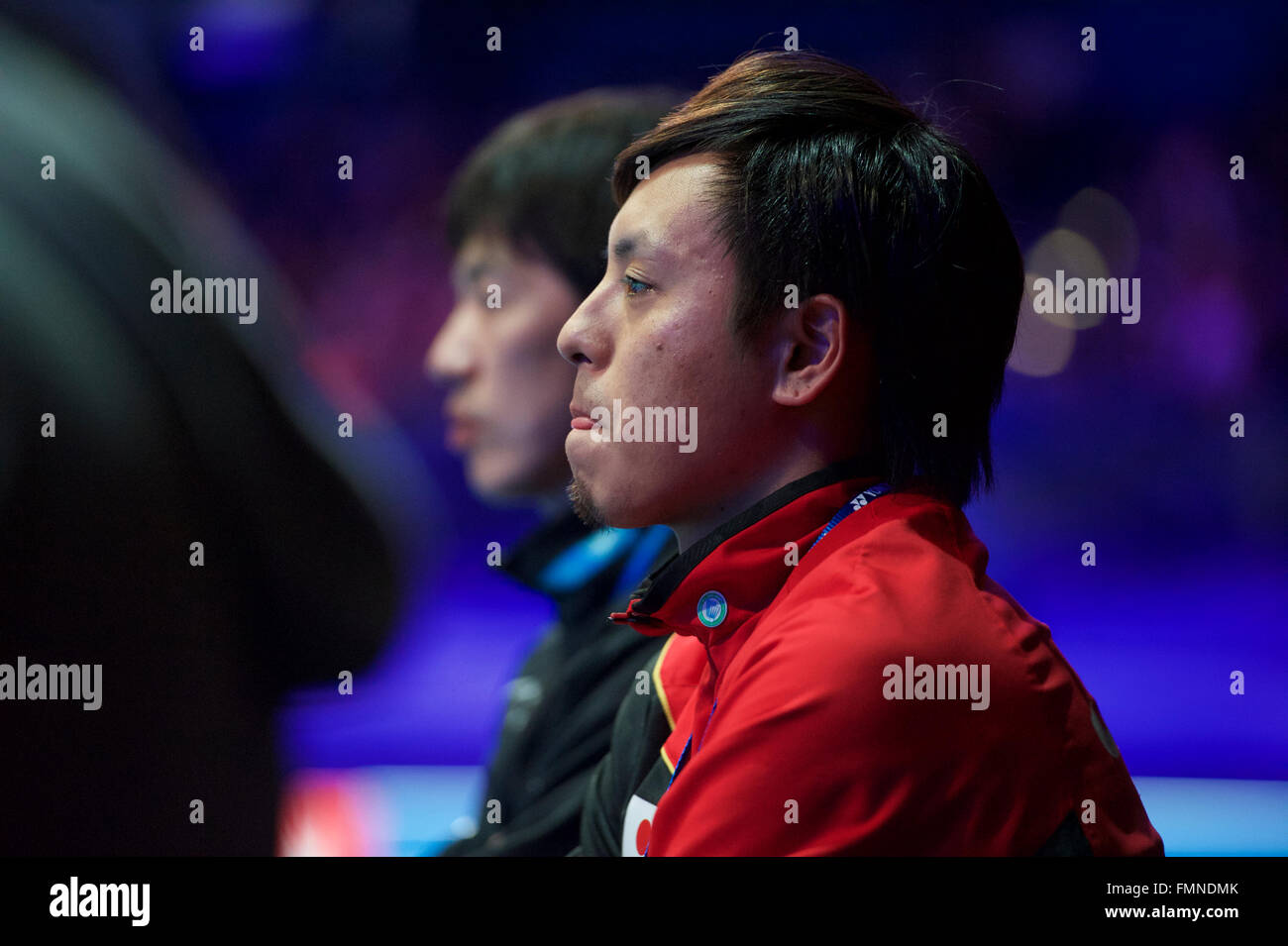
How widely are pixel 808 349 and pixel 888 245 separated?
0.51 ft

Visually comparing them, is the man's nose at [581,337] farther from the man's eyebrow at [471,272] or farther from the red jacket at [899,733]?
the man's eyebrow at [471,272]

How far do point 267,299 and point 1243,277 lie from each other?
2035mm

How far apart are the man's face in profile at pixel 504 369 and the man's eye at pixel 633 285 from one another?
77 cm

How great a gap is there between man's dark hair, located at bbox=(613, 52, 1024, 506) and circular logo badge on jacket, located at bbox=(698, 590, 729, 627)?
257 millimetres

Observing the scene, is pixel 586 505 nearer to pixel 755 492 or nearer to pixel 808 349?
pixel 755 492

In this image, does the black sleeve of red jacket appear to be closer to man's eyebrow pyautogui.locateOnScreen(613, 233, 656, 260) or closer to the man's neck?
the man's neck

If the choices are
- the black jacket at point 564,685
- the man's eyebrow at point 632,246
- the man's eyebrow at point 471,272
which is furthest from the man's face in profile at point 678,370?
the man's eyebrow at point 471,272

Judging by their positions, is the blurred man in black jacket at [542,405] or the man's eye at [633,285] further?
the blurred man in black jacket at [542,405]

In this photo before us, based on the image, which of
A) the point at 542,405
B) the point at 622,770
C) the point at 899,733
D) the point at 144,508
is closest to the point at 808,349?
the point at 899,733

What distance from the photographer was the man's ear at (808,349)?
1362mm

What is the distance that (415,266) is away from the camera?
2438mm

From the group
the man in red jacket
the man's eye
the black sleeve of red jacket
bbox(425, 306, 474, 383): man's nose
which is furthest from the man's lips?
bbox(425, 306, 474, 383): man's nose
